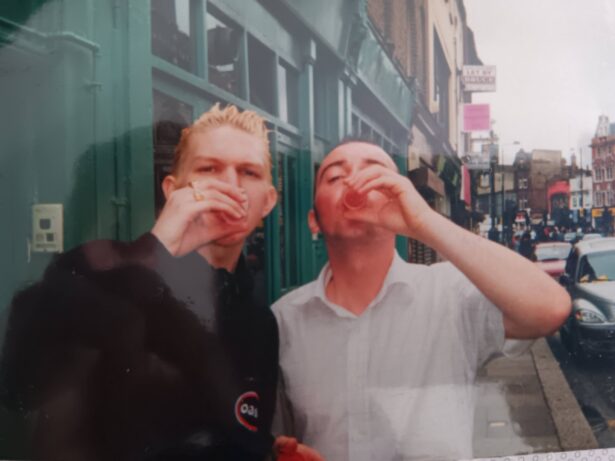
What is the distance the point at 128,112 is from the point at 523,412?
1749mm

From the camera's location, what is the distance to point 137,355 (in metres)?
1.90

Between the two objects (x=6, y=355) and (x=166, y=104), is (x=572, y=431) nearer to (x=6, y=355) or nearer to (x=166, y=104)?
(x=166, y=104)

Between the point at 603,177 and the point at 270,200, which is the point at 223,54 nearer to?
the point at 270,200

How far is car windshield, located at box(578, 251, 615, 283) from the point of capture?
2146mm

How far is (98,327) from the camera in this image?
6.21ft

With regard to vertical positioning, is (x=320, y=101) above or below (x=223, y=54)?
below

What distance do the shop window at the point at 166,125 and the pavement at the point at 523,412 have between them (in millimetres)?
1320

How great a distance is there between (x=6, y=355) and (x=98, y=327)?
356mm

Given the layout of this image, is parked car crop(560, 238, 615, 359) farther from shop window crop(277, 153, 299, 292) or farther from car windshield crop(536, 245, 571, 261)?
shop window crop(277, 153, 299, 292)

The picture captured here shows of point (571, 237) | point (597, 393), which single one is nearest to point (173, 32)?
point (571, 237)

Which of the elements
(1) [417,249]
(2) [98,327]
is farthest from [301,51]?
(2) [98,327]

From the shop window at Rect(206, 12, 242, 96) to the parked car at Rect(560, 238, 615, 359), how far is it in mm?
1336

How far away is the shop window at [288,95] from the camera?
2.01m

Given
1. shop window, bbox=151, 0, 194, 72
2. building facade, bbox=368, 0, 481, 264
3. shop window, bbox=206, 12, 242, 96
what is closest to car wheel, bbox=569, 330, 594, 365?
building facade, bbox=368, 0, 481, 264
